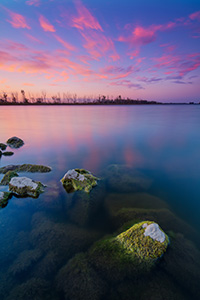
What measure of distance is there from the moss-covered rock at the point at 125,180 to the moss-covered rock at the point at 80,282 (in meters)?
3.55

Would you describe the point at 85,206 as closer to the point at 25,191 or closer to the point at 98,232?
the point at 98,232

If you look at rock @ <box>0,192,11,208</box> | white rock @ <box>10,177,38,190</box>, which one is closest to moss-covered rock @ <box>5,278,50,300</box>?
rock @ <box>0,192,11,208</box>

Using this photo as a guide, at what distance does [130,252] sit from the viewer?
361 cm

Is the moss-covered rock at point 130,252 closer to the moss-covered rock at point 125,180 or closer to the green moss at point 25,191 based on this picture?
the moss-covered rock at point 125,180

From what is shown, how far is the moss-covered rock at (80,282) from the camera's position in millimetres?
3002

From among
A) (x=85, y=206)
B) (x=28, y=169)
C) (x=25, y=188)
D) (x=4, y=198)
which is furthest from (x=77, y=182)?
(x=28, y=169)

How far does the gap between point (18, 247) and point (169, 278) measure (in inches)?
157

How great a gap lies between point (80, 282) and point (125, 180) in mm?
4858

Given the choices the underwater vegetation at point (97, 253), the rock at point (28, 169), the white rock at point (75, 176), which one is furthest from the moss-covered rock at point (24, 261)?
the rock at point (28, 169)

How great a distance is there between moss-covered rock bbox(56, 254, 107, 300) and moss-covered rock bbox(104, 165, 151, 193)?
3551mm

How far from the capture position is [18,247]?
4066 millimetres

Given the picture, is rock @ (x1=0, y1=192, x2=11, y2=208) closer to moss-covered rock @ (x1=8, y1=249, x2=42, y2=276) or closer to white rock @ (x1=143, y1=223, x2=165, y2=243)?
moss-covered rock @ (x1=8, y1=249, x2=42, y2=276)

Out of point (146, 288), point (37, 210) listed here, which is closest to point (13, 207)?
point (37, 210)

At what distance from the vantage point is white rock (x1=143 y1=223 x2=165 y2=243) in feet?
12.2
